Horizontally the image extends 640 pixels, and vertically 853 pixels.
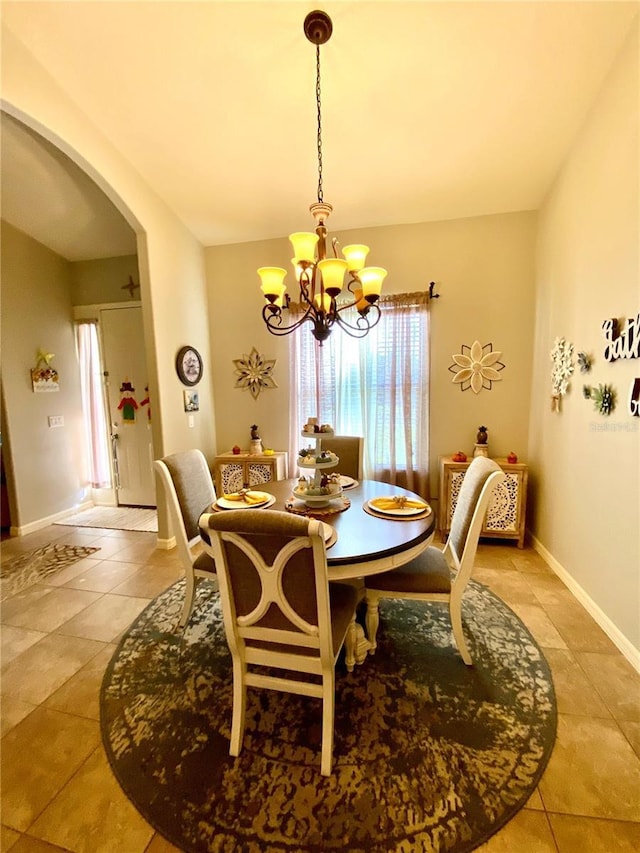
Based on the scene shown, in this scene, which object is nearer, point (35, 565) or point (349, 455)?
point (349, 455)

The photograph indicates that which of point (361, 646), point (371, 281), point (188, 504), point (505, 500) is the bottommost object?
point (361, 646)

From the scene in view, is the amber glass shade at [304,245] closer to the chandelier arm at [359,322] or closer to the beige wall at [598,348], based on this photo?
the chandelier arm at [359,322]

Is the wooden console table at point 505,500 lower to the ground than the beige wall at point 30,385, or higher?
lower

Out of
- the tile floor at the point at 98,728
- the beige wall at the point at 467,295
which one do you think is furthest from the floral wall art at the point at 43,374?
the beige wall at the point at 467,295

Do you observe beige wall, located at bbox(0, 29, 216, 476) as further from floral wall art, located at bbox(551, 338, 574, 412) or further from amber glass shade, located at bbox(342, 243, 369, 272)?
floral wall art, located at bbox(551, 338, 574, 412)

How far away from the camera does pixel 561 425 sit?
2660 mm

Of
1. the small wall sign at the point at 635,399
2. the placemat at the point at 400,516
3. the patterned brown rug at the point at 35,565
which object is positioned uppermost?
the small wall sign at the point at 635,399

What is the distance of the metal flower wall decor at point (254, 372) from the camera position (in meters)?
3.80

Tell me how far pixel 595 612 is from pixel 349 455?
5.80ft

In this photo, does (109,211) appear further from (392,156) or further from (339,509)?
(339,509)

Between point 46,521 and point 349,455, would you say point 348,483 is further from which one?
point 46,521

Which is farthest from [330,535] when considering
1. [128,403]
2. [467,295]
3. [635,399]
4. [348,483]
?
[128,403]

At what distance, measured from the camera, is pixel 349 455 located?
107 inches

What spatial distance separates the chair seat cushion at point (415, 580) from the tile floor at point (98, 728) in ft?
2.23
